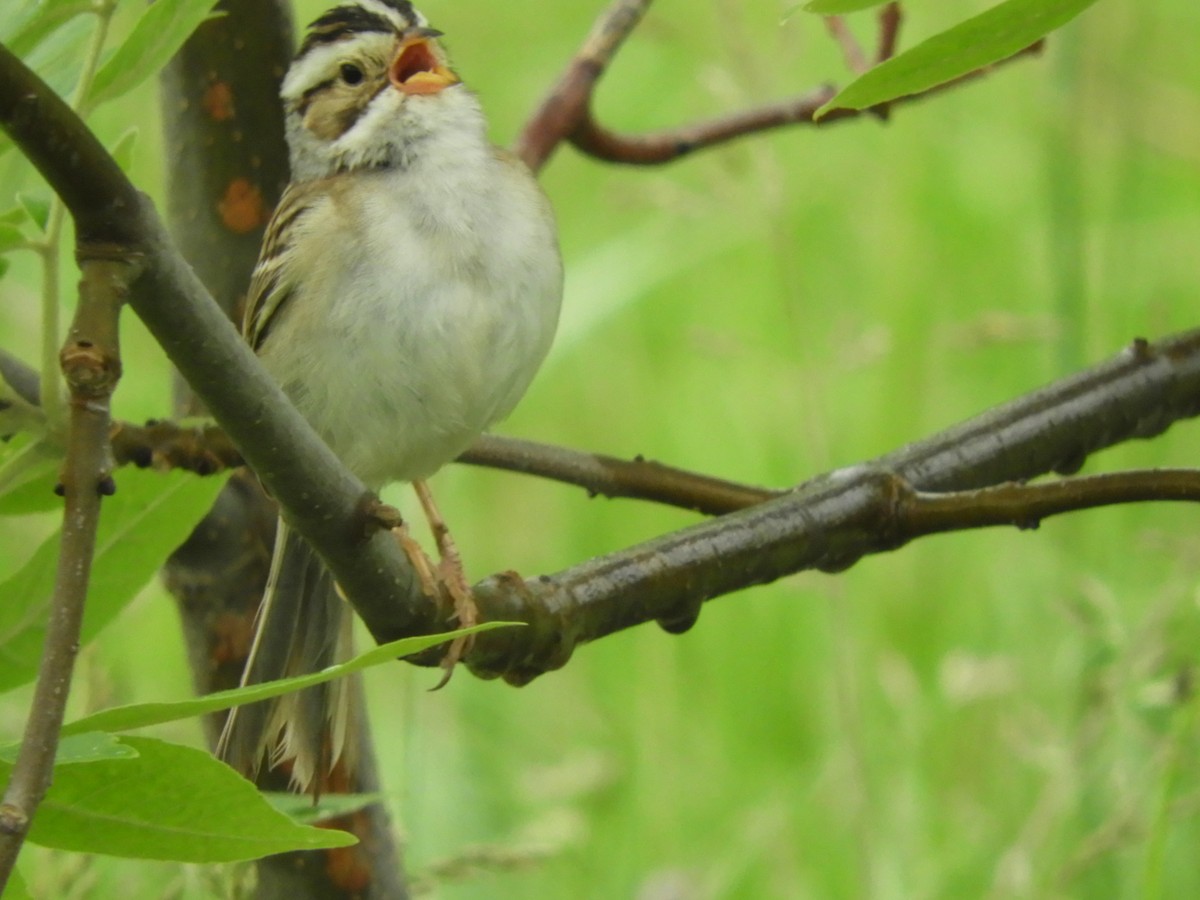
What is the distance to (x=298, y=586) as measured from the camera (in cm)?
159

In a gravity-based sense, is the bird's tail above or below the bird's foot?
below

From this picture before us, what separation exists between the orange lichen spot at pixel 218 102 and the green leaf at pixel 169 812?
43.6 inches

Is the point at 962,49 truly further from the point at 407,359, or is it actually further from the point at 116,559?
the point at 407,359

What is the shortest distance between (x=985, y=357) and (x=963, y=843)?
1496mm

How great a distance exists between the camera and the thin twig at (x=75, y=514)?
0.61 m

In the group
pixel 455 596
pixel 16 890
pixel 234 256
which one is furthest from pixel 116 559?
pixel 234 256

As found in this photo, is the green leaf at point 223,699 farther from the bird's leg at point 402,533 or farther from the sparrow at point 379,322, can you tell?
the sparrow at point 379,322

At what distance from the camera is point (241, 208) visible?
1758mm

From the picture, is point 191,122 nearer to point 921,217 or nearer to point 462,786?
point 462,786

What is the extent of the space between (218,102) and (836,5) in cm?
115

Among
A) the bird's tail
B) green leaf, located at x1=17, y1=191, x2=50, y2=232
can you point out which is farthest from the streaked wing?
green leaf, located at x1=17, y1=191, x2=50, y2=232

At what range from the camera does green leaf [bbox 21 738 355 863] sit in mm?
702

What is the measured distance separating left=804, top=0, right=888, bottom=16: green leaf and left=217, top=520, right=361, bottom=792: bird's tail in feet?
2.65

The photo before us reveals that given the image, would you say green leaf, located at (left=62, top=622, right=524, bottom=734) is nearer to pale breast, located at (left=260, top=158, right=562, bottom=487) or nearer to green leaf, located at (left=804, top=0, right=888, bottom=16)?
green leaf, located at (left=804, top=0, right=888, bottom=16)
